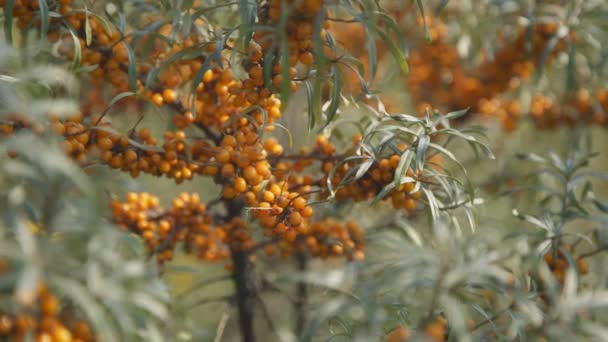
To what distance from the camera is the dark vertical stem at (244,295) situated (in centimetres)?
161

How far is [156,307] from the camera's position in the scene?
776 millimetres

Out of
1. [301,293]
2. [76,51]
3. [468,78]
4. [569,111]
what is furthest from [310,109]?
[569,111]

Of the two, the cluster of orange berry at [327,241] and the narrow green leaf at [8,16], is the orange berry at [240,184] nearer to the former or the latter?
the cluster of orange berry at [327,241]

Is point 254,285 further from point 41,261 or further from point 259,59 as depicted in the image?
point 41,261

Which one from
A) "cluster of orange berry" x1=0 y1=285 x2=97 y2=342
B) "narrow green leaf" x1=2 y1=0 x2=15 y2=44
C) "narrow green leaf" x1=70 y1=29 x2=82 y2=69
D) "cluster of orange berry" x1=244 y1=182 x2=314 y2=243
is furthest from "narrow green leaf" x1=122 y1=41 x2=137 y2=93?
"cluster of orange berry" x1=0 y1=285 x2=97 y2=342

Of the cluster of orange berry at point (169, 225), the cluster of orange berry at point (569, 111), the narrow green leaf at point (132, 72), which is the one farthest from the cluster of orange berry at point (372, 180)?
the cluster of orange berry at point (569, 111)

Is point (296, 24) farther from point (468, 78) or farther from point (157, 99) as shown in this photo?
point (468, 78)

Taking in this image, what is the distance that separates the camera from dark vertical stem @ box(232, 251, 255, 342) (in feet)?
5.29

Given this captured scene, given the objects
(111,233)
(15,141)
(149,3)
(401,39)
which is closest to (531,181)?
(401,39)

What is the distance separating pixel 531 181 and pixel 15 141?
1674 mm

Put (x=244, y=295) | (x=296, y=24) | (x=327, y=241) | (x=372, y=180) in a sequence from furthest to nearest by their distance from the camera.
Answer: (x=244, y=295) < (x=327, y=241) < (x=372, y=180) < (x=296, y=24)

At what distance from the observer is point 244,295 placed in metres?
1.63

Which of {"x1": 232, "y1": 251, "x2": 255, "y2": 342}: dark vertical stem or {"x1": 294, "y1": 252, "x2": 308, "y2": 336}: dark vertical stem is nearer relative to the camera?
{"x1": 232, "y1": 251, "x2": 255, "y2": 342}: dark vertical stem

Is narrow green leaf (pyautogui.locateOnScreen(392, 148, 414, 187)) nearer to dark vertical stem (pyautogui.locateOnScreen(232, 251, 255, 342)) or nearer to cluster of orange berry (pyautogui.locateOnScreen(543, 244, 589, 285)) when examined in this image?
cluster of orange berry (pyautogui.locateOnScreen(543, 244, 589, 285))
